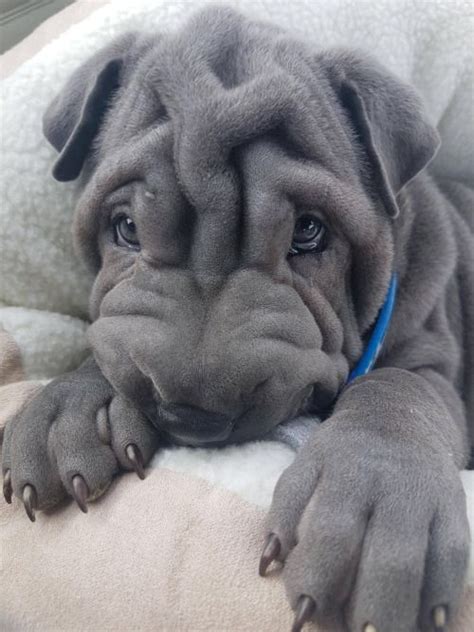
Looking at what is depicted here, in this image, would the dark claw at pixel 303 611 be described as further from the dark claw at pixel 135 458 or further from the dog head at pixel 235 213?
the dark claw at pixel 135 458

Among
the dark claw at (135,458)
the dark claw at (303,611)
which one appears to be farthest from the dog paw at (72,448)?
the dark claw at (303,611)

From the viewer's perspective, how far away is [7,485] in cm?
171

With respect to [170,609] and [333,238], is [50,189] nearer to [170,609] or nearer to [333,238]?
[333,238]

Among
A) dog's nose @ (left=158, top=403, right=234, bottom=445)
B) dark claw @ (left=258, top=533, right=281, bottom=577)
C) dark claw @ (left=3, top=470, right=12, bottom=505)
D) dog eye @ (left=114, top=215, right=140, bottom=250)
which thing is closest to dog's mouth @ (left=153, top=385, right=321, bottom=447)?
dog's nose @ (left=158, top=403, right=234, bottom=445)

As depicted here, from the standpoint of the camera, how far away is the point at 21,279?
242 cm

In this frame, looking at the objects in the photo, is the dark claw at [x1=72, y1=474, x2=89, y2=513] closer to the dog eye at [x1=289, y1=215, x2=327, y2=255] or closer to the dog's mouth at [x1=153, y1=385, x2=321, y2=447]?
the dog's mouth at [x1=153, y1=385, x2=321, y2=447]

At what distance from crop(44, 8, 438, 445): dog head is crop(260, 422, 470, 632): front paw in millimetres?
231

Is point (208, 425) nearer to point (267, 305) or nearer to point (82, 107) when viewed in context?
point (267, 305)

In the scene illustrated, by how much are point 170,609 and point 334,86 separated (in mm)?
1349

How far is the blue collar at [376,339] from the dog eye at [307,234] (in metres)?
0.37

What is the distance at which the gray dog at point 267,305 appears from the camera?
137 cm

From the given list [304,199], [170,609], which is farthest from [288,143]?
[170,609]

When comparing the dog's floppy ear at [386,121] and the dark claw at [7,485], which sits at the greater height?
the dog's floppy ear at [386,121]

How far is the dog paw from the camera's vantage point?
1630 mm
